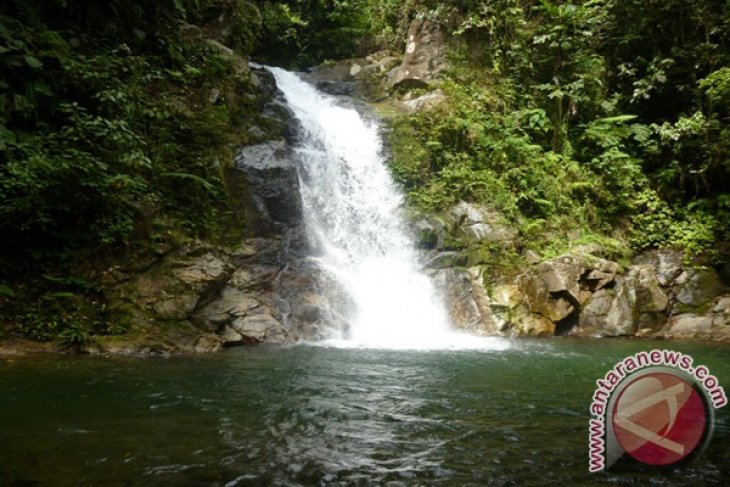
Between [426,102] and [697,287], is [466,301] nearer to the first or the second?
[697,287]

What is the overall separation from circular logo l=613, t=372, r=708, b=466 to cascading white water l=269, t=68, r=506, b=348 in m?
5.24

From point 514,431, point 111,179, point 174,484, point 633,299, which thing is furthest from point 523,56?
point 174,484

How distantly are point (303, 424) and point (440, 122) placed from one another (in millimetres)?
12179

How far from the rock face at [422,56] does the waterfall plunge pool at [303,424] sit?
13330mm

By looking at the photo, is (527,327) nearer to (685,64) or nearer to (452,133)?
(452,133)

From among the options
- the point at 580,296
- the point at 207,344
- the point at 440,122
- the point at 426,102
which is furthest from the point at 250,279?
the point at 426,102

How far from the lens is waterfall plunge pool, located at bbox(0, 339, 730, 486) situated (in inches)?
118

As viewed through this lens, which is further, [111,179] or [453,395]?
[111,179]

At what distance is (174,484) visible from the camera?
283cm

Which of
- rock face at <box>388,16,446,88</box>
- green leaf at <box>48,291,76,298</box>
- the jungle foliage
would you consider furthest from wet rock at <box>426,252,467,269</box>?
rock face at <box>388,16,446,88</box>

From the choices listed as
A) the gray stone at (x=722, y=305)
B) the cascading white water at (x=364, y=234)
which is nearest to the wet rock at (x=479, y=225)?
the cascading white water at (x=364, y=234)

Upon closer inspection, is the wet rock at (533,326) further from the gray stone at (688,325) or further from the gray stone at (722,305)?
the gray stone at (722,305)

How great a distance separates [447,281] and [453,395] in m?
6.18

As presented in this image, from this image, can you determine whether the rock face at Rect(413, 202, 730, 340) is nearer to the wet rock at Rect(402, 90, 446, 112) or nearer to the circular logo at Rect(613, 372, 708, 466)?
the wet rock at Rect(402, 90, 446, 112)
